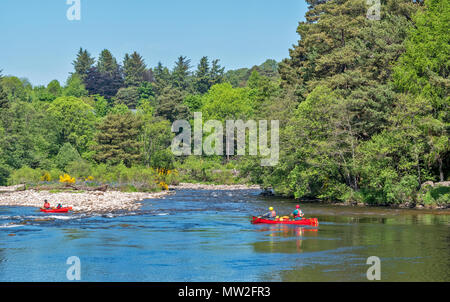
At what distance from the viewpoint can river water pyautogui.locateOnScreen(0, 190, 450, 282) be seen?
72.4 ft

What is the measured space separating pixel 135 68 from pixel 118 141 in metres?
99.8

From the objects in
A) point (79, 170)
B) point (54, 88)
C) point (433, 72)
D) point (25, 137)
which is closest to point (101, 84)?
point (54, 88)

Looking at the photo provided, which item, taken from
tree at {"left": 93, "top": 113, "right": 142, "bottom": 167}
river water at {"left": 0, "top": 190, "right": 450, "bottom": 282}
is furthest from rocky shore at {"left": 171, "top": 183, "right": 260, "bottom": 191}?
river water at {"left": 0, "top": 190, "right": 450, "bottom": 282}

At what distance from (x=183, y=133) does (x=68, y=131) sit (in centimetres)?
2205

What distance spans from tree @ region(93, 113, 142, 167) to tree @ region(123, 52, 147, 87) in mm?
91265

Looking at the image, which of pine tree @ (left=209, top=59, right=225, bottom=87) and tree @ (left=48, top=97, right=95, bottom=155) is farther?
pine tree @ (left=209, top=59, right=225, bottom=87)

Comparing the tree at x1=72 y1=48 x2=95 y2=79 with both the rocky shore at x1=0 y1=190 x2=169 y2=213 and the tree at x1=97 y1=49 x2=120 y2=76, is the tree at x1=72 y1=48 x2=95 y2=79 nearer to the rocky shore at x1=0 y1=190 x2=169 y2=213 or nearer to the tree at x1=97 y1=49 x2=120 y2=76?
the tree at x1=97 y1=49 x2=120 y2=76

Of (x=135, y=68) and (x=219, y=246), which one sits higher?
(x=135, y=68)

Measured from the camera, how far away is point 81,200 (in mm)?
50562

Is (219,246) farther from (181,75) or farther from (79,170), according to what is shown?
(181,75)
